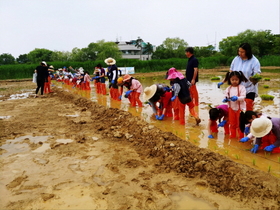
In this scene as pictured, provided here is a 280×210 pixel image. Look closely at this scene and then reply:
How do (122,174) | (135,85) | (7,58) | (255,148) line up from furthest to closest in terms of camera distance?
1. (7,58)
2. (135,85)
3. (255,148)
4. (122,174)

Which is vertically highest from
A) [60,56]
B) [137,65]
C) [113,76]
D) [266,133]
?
[60,56]

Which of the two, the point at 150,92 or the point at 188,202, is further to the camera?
the point at 150,92

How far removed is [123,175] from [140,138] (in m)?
1.55

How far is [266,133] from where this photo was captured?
11.4ft

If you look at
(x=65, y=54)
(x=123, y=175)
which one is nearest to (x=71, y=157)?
(x=123, y=175)

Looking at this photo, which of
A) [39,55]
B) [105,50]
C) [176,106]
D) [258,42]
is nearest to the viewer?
[176,106]

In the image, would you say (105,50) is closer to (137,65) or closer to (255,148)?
(137,65)

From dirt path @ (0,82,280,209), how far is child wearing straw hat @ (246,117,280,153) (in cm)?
68

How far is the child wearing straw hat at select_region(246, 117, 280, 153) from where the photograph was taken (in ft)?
11.6

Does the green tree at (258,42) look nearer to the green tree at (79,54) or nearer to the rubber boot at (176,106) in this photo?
the green tree at (79,54)

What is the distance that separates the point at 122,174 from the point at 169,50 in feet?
190

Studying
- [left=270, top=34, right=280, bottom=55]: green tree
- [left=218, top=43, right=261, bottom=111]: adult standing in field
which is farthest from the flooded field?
[left=270, top=34, right=280, bottom=55]: green tree

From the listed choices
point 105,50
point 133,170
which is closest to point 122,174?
point 133,170

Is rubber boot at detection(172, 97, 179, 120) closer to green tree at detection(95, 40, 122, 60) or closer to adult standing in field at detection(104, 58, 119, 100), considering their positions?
adult standing in field at detection(104, 58, 119, 100)
